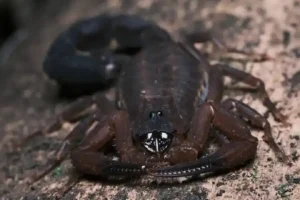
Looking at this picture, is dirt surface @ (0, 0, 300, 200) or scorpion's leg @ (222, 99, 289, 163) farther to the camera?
scorpion's leg @ (222, 99, 289, 163)

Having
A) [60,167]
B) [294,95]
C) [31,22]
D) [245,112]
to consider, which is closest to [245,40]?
[294,95]

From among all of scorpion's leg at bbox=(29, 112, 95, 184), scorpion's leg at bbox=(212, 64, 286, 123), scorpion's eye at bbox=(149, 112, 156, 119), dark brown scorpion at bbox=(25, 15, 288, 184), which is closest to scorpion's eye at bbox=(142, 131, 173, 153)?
dark brown scorpion at bbox=(25, 15, 288, 184)

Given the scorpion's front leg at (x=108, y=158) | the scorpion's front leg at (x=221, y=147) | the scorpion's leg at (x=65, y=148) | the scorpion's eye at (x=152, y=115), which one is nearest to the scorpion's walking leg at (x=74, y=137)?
the scorpion's leg at (x=65, y=148)

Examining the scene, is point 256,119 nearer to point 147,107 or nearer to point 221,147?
point 221,147

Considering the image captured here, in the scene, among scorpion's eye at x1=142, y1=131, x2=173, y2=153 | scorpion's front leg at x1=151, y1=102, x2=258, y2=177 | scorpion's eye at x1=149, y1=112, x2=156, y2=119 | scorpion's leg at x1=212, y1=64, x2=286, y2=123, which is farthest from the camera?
scorpion's leg at x1=212, y1=64, x2=286, y2=123

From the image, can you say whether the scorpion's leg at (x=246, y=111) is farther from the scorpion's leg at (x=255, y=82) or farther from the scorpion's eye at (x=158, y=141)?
the scorpion's eye at (x=158, y=141)

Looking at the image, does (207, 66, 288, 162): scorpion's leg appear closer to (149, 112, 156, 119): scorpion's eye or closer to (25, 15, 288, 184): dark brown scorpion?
(25, 15, 288, 184): dark brown scorpion

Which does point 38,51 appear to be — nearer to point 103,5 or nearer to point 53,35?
point 53,35

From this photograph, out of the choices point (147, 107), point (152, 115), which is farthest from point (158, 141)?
point (147, 107)
